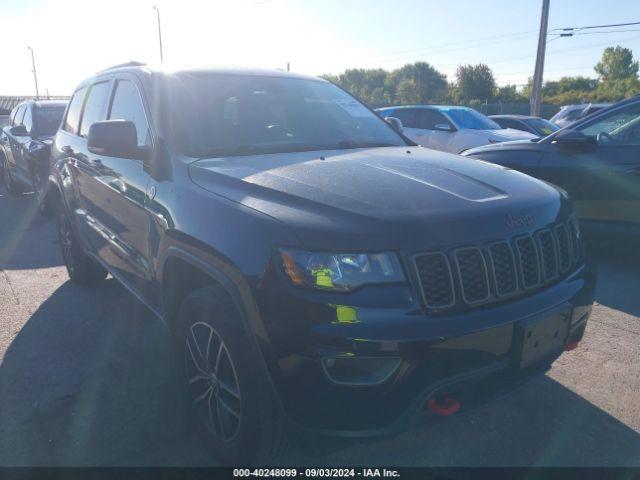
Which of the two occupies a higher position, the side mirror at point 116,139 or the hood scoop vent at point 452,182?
the side mirror at point 116,139

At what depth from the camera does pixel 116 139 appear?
107 inches

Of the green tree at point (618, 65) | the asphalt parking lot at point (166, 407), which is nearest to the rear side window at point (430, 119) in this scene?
the asphalt parking lot at point (166, 407)

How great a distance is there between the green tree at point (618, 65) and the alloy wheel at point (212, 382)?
84.0 m

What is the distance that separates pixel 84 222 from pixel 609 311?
13.7 feet

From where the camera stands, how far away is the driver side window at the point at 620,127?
4.59 meters

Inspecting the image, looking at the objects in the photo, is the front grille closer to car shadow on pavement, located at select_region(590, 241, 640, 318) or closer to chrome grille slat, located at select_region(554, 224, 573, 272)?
chrome grille slat, located at select_region(554, 224, 573, 272)

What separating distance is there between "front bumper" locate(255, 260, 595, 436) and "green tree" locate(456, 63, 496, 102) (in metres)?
64.1

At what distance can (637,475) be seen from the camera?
230 cm

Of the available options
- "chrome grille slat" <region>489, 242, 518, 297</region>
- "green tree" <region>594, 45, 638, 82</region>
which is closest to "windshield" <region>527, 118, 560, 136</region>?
"chrome grille slat" <region>489, 242, 518, 297</region>

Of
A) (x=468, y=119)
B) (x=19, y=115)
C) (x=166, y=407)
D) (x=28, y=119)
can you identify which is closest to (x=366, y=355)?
(x=166, y=407)

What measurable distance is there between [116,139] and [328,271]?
5.08ft

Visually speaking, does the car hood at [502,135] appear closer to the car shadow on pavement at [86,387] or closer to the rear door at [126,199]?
the car shadow on pavement at [86,387]

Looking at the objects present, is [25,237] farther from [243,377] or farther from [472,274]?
[472,274]

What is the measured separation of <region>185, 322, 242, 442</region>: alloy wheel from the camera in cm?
221
